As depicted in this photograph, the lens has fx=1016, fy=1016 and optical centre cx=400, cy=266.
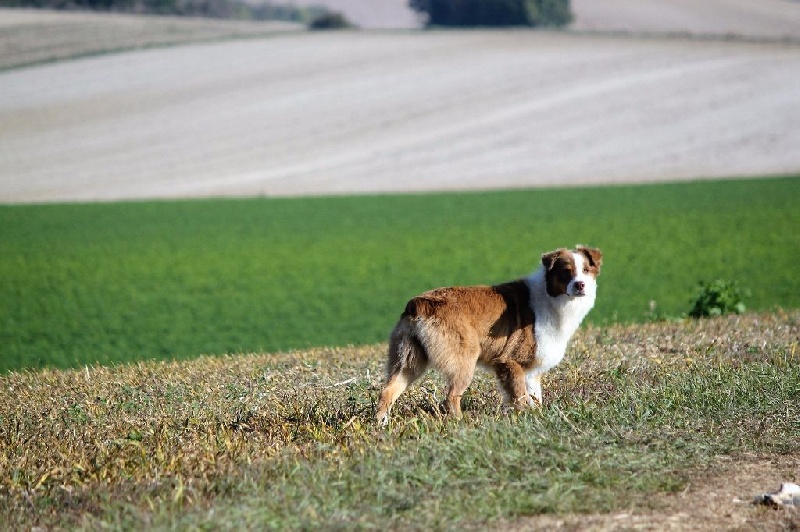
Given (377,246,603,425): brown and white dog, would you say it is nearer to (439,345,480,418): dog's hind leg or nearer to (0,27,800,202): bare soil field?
(439,345,480,418): dog's hind leg

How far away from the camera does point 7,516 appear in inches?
241

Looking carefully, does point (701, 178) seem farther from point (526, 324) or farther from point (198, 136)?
point (526, 324)

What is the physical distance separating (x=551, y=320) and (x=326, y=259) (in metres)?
20.8

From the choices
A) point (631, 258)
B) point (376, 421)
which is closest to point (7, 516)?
point (376, 421)

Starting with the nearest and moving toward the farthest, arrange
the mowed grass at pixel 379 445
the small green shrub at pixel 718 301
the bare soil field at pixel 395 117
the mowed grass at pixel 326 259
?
the mowed grass at pixel 379 445, the small green shrub at pixel 718 301, the mowed grass at pixel 326 259, the bare soil field at pixel 395 117

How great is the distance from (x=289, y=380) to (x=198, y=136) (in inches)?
1916

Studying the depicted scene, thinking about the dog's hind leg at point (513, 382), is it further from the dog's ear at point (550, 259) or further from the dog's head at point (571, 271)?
the dog's ear at point (550, 259)

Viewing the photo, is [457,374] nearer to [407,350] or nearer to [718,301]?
[407,350]

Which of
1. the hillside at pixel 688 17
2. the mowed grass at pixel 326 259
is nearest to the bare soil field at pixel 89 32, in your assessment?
the hillside at pixel 688 17

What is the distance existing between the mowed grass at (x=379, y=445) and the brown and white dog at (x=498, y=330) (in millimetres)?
299

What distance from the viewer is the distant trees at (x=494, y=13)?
8906cm

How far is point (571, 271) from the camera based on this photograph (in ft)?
26.8

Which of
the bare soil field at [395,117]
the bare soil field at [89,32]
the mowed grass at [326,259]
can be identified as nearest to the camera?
the mowed grass at [326,259]

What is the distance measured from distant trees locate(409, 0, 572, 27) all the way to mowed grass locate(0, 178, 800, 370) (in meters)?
47.9
